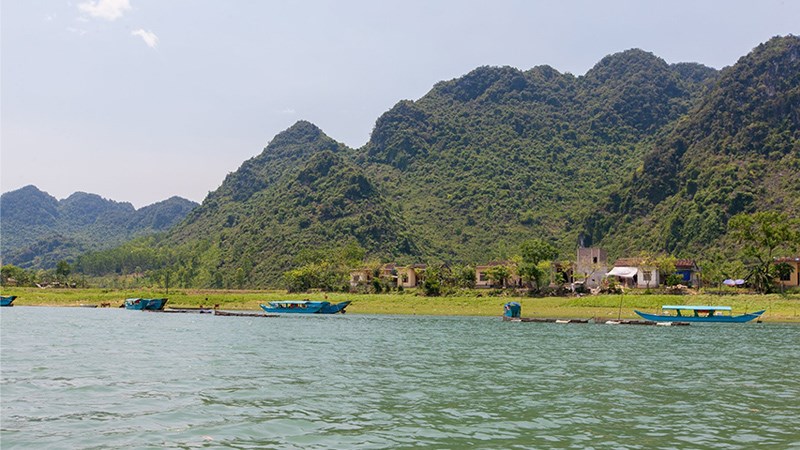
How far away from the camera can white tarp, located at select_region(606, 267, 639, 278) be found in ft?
333

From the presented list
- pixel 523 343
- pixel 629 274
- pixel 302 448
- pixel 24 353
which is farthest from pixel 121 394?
pixel 629 274

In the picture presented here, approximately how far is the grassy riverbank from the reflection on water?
29032 millimetres

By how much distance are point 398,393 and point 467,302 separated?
65135 millimetres

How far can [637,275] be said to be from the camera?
4077 inches

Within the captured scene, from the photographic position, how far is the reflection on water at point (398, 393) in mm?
17109

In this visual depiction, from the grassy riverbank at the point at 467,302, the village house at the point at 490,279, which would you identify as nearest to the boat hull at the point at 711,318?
the grassy riverbank at the point at 467,302

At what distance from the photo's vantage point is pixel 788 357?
3622cm

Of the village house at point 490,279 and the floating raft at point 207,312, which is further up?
the village house at point 490,279

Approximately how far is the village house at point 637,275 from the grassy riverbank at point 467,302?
19866 mm

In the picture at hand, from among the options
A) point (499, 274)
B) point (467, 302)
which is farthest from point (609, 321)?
point (499, 274)

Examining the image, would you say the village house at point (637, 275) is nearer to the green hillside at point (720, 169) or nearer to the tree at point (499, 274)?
the tree at point (499, 274)

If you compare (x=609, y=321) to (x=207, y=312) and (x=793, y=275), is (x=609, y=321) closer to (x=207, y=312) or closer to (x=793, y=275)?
(x=793, y=275)

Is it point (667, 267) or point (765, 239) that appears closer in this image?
point (765, 239)

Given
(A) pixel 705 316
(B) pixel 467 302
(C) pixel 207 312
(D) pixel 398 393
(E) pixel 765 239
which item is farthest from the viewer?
(C) pixel 207 312
